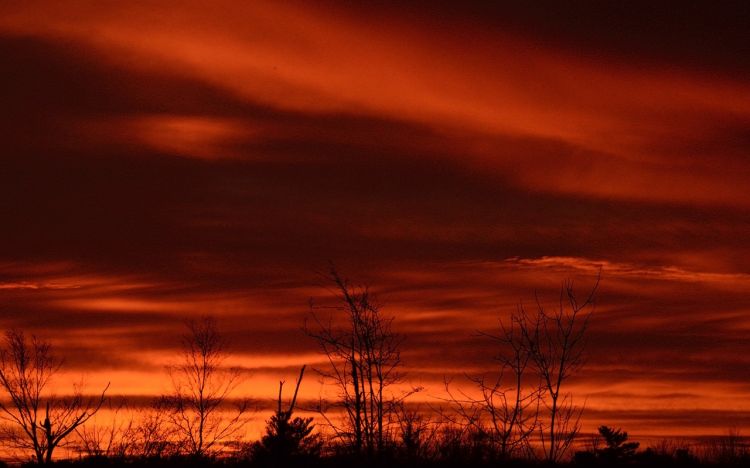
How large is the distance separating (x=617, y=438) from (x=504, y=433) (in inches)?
130

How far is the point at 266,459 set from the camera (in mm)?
29875

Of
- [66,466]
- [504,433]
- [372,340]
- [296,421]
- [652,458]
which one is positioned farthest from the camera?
[296,421]

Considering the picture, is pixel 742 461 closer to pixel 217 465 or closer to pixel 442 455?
pixel 442 455

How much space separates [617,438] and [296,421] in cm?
1553

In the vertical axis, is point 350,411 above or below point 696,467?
above

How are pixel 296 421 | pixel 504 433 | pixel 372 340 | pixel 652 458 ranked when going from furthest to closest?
pixel 296 421 < pixel 372 340 < pixel 652 458 < pixel 504 433

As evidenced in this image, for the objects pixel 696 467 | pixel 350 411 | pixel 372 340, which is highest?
pixel 372 340

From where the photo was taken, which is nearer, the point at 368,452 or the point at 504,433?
the point at 504,433

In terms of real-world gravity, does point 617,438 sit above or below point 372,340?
below

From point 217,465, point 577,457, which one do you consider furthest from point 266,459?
point 577,457

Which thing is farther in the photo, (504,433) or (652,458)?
(652,458)

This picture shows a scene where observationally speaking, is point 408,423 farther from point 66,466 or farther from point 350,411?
point 66,466

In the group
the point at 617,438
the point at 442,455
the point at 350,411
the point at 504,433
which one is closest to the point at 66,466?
the point at 350,411

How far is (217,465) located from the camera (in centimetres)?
3022
